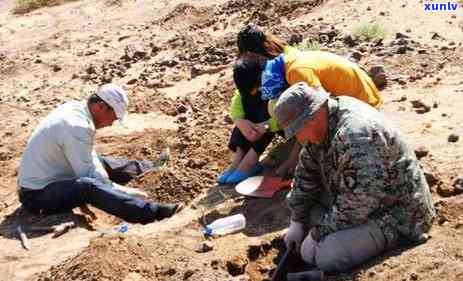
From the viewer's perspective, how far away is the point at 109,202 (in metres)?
6.11

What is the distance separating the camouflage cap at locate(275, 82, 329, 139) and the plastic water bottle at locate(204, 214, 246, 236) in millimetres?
1684

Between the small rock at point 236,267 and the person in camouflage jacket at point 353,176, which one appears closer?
the person in camouflage jacket at point 353,176

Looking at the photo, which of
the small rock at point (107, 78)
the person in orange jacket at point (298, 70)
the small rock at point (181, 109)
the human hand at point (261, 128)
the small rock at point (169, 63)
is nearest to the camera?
the person in orange jacket at point (298, 70)

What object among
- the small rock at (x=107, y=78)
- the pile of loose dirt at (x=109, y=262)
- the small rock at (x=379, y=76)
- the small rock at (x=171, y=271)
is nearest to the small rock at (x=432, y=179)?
the small rock at (x=171, y=271)

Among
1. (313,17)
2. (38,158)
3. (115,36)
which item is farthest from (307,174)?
(115,36)

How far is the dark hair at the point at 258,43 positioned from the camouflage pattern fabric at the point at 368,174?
1587 mm

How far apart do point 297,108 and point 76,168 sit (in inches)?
108

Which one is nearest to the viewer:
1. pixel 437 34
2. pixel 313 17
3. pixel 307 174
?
pixel 307 174

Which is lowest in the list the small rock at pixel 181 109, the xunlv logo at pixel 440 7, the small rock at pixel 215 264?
the small rock at pixel 181 109

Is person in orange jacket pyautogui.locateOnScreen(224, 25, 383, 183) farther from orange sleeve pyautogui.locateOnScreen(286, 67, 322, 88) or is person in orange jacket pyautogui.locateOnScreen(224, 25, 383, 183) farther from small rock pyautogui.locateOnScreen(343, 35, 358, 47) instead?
small rock pyautogui.locateOnScreen(343, 35, 358, 47)

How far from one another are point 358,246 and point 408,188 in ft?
1.37

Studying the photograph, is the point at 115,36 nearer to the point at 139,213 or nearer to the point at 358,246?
the point at 139,213

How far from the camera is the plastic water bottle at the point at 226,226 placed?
18.3ft

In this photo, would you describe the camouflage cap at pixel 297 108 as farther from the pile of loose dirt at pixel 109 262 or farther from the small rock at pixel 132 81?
the small rock at pixel 132 81
